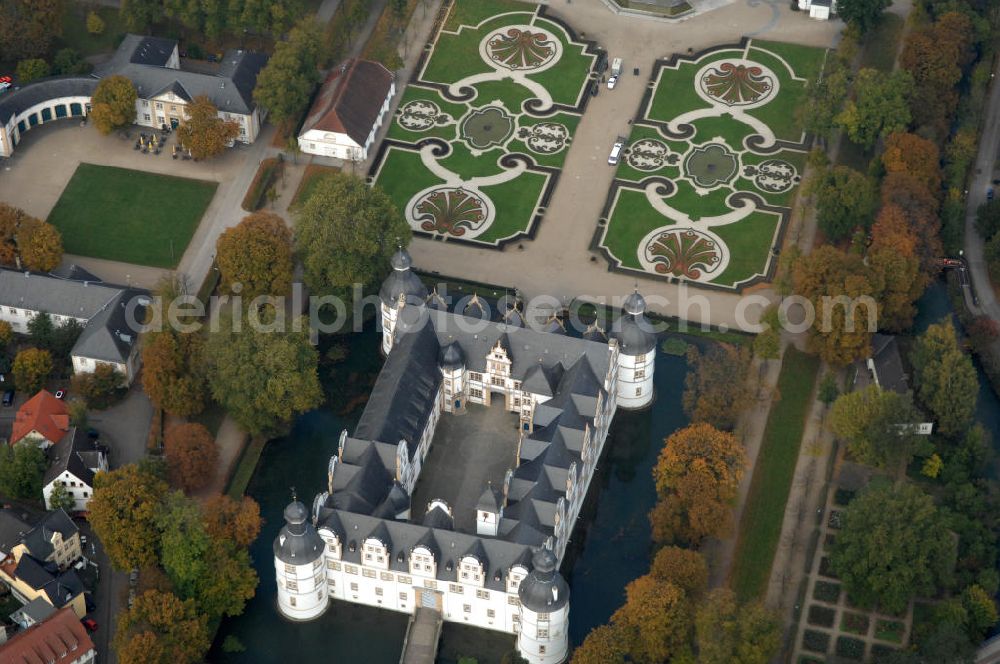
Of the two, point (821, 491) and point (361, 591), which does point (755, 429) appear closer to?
point (821, 491)

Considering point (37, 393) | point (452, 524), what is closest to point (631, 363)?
point (452, 524)

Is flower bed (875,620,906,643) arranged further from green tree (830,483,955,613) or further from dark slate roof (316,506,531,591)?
dark slate roof (316,506,531,591)

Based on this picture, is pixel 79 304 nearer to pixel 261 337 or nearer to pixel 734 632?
pixel 261 337

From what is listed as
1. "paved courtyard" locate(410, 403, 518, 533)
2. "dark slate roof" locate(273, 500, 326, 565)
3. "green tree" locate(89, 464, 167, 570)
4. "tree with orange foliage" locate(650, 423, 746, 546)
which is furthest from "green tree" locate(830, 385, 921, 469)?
"green tree" locate(89, 464, 167, 570)

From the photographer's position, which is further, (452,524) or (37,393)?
(37,393)

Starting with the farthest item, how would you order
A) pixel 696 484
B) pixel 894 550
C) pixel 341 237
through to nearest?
1. pixel 341 237
2. pixel 696 484
3. pixel 894 550

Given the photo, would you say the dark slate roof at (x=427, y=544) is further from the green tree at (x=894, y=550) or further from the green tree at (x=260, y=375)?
the green tree at (x=894, y=550)

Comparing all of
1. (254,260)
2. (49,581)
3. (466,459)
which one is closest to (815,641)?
(466,459)
